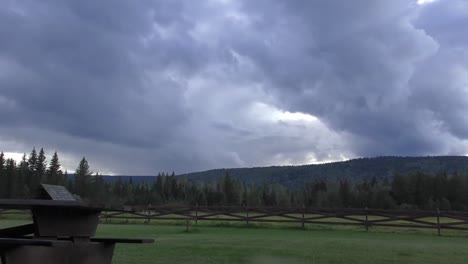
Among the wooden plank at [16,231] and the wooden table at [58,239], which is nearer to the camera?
the wooden table at [58,239]

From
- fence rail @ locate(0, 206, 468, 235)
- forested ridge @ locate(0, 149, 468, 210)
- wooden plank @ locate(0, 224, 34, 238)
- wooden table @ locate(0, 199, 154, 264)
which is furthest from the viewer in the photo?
forested ridge @ locate(0, 149, 468, 210)

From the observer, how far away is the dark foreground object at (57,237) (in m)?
4.68

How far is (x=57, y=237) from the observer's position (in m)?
5.03

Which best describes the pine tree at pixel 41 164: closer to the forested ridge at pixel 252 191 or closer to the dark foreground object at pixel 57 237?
the forested ridge at pixel 252 191

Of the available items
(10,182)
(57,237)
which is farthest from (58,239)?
(10,182)

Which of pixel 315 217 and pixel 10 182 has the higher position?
pixel 10 182

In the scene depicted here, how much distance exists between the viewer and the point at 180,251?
1321cm

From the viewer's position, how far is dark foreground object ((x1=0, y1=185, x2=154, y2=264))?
468 cm

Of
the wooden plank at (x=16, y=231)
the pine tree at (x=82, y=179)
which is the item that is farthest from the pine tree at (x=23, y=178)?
the wooden plank at (x=16, y=231)

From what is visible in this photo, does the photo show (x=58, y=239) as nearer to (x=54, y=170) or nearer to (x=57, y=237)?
(x=57, y=237)

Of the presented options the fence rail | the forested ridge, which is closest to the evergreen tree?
the forested ridge

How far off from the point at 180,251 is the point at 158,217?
57.1ft

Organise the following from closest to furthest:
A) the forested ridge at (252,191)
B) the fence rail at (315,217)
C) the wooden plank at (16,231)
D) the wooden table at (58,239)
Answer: the wooden table at (58,239) → the wooden plank at (16,231) → the fence rail at (315,217) → the forested ridge at (252,191)

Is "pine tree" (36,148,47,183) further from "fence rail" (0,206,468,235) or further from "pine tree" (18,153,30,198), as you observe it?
"fence rail" (0,206,468,235)
